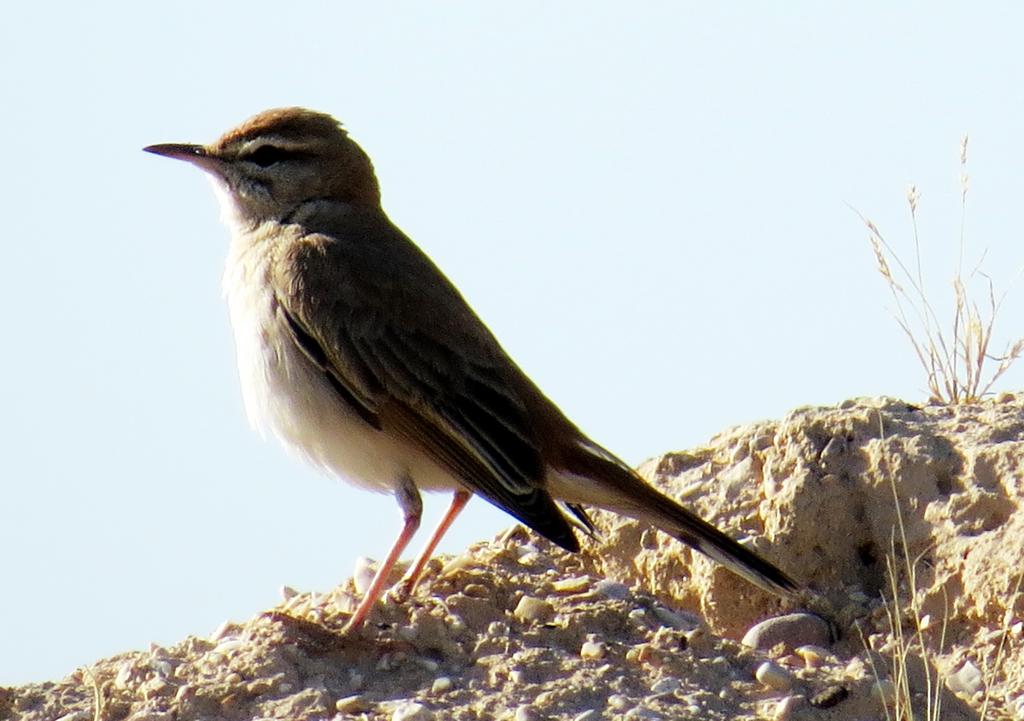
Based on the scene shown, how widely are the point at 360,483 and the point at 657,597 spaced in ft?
4.52

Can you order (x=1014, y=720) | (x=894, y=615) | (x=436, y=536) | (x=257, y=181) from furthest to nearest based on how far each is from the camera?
(x=257, y=181), (x=436, y=536), (x=894, y=615), (x=1014, y=720)

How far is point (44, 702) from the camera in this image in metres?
6.30

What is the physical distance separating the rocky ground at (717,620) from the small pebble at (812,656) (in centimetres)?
2

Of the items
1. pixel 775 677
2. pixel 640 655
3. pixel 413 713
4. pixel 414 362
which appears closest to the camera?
pixel 413 713

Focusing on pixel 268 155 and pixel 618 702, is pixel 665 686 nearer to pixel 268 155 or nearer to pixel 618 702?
pixel 618 702

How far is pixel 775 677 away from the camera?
6.23m

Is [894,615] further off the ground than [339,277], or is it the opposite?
[339,277]

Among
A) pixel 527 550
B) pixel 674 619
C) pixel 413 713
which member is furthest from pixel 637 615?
pixel 413 713

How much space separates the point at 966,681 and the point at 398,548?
2.32m

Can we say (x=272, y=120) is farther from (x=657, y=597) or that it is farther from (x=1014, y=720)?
(x=1014, y=720)

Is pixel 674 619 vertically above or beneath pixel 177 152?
beneath

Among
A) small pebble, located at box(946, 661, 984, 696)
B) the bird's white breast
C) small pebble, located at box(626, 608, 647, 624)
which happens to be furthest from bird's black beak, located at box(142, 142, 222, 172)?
small pebble, located at box(946, 661, 984, 696)

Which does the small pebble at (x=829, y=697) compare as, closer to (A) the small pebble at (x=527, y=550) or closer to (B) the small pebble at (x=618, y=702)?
(B) the small pebble at (x=618, y=702)

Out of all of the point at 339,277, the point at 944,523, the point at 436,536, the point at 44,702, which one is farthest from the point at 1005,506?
the point at 44,702
